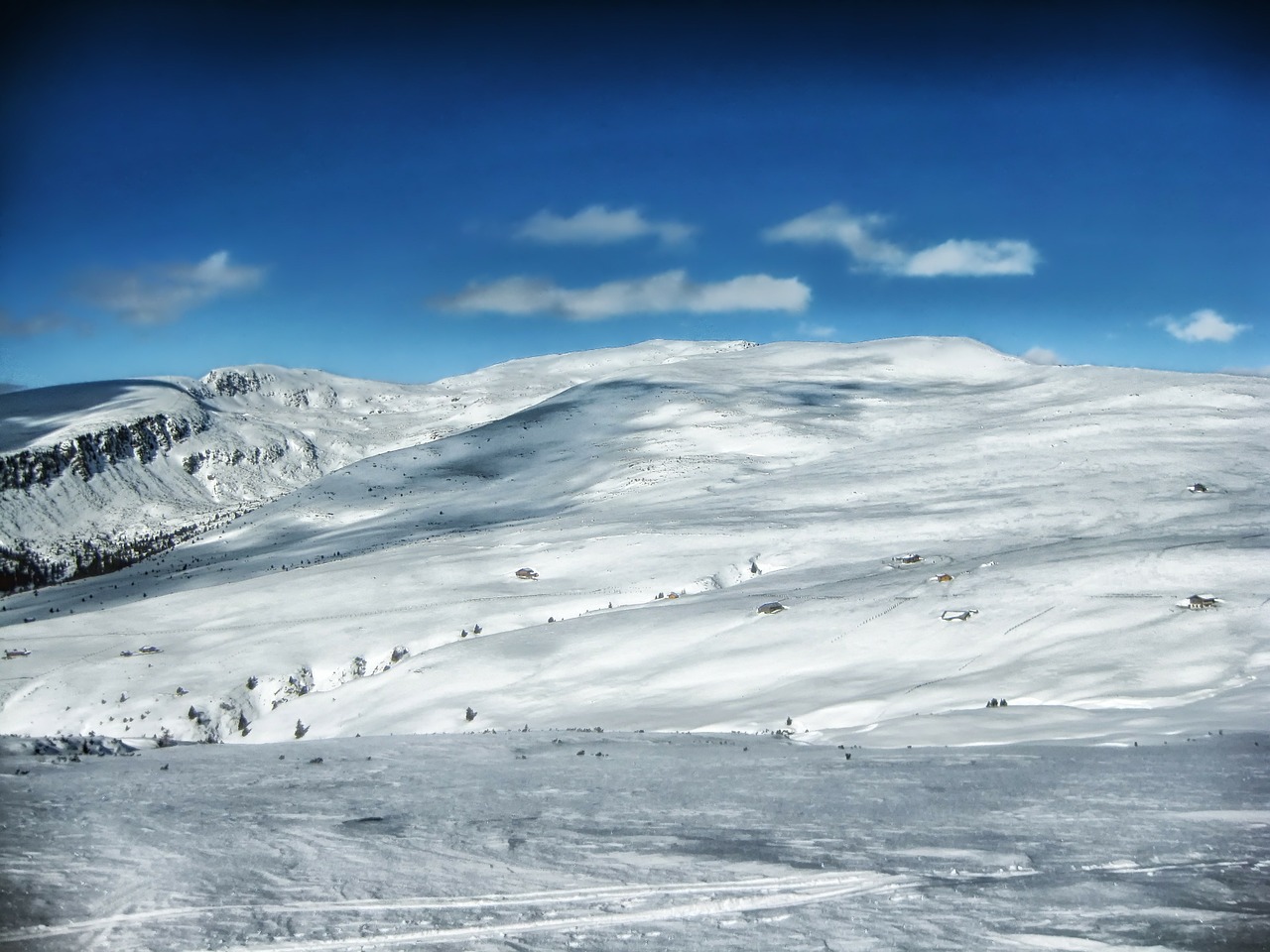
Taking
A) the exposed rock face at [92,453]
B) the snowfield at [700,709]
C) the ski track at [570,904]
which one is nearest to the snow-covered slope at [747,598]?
the snowfield at [700,709]

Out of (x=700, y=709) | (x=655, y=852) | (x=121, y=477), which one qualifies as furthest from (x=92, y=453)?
(x=655, y=852)

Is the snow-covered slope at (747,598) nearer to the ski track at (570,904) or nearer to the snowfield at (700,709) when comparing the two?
the snowfield at (700,709)

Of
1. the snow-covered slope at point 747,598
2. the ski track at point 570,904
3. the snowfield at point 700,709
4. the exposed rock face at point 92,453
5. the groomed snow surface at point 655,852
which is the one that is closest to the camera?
the ski track at point 570,904

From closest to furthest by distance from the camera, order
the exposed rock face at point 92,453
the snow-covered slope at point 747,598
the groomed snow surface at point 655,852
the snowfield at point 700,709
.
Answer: the groomed snow surface at point 655,852
the snowfield at point 700,709
the snow-covered slope at point 747,598
the exposed rock face at point 92,453

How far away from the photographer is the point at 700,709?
78.5ft

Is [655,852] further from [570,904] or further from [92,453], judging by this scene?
[92,453]

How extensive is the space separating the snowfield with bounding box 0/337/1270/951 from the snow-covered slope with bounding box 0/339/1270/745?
0.20 m

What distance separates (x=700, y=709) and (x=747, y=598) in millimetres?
10855

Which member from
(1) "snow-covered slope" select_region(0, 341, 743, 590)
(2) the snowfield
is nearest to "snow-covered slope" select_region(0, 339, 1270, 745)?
(2) the snowfield

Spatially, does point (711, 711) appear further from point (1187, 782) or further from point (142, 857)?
point (142, 857)

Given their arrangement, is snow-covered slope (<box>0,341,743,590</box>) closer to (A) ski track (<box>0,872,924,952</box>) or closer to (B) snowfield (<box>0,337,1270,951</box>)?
(B) snowfield (<box>0,337,1270,951</box>)

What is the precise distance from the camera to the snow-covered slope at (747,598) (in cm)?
2355

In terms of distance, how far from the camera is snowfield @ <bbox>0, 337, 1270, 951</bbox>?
29.3 feet

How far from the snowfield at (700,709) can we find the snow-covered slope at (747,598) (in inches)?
7.9
